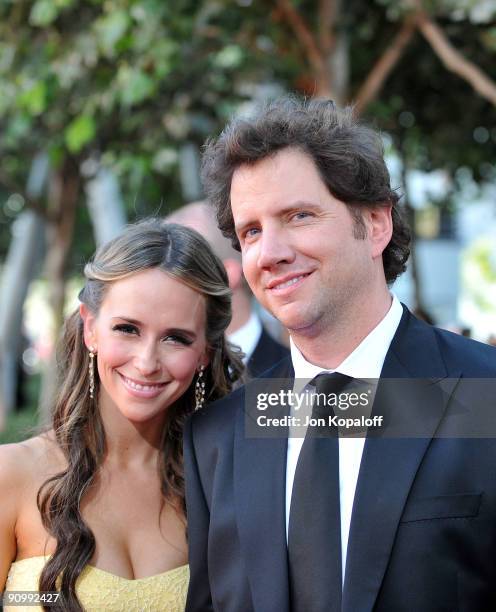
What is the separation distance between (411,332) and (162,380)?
0.99 metres

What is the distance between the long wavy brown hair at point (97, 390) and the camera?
3.41 meters

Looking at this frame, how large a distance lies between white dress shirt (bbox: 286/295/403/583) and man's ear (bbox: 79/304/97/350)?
887 millimetres

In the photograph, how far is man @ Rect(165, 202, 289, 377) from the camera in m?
4.95

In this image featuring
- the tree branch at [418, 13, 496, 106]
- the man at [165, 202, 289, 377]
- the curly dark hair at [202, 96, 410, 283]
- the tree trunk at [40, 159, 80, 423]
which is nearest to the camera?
the curly dark hair at [202, 96, 410, 283]

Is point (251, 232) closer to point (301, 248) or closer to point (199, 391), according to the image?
point (301, 248)

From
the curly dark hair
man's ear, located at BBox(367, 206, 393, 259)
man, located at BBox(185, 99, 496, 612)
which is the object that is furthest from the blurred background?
man, located at BBox(185, 99, 496, 612)

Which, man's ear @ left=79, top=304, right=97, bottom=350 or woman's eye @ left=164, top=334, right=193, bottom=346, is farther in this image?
man's ear @ left=79, top=304, right=97, bottom=350

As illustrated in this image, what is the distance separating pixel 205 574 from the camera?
3133 mm

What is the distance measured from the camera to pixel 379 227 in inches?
124

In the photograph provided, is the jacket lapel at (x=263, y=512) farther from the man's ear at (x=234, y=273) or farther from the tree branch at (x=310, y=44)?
the tree branch at (x=310, y=44)

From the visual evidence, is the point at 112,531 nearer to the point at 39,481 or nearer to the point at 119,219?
the point at 39,481

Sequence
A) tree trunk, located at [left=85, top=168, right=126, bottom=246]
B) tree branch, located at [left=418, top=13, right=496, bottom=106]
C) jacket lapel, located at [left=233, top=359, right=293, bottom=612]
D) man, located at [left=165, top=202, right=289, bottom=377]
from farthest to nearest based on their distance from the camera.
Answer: tree trunk, located at [left=85, top=168, right=126, bottom=246] < tree branch, located at [left=418, top=13, right=496, bottom=106] < man, located at [left=165, top=202, right=289, bottom=377] < jacket lapel, located at [left=233, top=359, right=293, bottom=612]

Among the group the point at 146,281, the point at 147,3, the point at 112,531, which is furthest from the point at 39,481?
the point at 147,3

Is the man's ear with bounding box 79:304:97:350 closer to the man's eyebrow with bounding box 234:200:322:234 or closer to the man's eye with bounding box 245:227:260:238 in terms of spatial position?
the man's eye with bounding box 245:227:260:238
